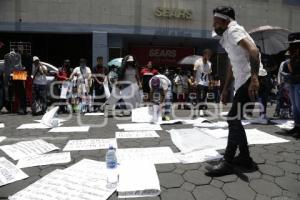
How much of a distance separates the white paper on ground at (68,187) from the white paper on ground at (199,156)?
1.14m

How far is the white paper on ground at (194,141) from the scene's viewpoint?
4268mm

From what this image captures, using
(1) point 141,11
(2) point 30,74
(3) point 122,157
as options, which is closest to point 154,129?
(3) point 122,157

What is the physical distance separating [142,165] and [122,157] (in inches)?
20.2

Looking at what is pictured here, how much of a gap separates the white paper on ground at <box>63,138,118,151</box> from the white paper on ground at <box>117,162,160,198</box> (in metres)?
1.12

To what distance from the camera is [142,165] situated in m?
3.44

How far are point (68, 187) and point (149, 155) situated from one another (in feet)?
4.31

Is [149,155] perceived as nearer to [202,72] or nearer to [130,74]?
[130,74]

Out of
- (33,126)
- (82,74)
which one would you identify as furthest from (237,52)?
(82,74)

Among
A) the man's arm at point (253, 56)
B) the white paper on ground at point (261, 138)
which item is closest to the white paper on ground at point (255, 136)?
the white paper on ground at point (261, 138)

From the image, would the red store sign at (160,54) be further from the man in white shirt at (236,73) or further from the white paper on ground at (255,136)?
the man in white shirt at (236,73)

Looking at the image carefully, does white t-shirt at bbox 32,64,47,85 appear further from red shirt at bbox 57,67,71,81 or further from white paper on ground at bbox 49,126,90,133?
white paper on ground at bbox 49,126,90,133

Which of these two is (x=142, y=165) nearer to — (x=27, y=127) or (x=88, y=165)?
(x=88, y=165)

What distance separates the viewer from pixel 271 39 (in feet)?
26.2

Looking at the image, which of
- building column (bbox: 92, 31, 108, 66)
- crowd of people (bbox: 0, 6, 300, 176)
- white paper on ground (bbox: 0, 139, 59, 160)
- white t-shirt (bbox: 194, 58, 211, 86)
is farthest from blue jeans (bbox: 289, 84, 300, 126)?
building column (bbox: 92, 31, 108, 66)
